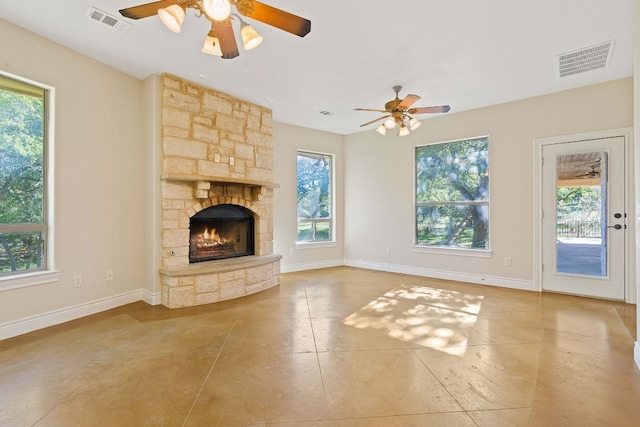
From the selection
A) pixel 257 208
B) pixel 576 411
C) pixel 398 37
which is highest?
pixel 398 37

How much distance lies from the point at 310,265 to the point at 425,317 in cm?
307

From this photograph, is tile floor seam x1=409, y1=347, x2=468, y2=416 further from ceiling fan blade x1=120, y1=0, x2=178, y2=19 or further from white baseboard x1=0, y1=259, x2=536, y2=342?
ceiling fan blade x1=120, y1=0, x2=178, y2=19

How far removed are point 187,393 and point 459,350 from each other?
2.06 m

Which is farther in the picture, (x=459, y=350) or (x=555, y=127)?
(x=555, y=127)

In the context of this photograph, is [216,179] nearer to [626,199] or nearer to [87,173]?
[87,173]

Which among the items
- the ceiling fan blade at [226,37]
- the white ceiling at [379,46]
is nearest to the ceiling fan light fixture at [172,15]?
the ceiling fan blade at [226,37]

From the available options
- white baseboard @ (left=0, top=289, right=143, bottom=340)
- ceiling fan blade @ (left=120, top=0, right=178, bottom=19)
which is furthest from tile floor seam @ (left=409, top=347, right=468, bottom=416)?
white baseboard @ (left=0, top=289, right=143, bottom=340)

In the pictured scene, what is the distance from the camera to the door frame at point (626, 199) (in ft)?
12.5

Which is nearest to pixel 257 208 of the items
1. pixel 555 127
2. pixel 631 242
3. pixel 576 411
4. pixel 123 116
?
pixel 123 116

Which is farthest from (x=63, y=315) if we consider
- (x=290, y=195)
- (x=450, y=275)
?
(x=450, y=275)

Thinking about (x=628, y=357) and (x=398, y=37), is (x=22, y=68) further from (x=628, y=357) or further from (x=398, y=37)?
(x=628, y=357)

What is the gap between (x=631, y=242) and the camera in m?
3.81

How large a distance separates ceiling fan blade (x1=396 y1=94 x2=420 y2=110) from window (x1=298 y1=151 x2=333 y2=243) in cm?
266

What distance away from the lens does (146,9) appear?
1919 millimetres
